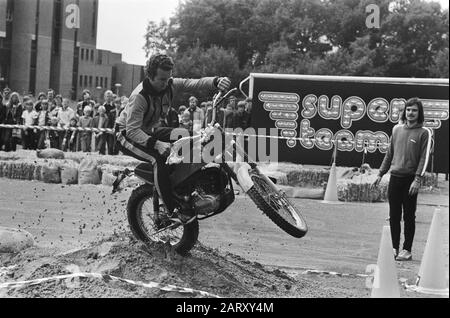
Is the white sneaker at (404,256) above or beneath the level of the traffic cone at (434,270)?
beneath

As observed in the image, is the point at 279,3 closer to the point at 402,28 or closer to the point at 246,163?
the point at 402,28

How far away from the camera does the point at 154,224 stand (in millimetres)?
6715

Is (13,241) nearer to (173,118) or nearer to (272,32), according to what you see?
(173,118)

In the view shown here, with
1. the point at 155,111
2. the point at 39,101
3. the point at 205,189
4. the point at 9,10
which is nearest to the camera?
the point at 205,189

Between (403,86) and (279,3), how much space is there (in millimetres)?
5579

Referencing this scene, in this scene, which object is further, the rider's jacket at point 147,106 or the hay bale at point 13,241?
the hay bale at point 13,241

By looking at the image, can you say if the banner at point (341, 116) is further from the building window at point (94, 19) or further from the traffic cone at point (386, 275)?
the traffic cone at point (386, 275)

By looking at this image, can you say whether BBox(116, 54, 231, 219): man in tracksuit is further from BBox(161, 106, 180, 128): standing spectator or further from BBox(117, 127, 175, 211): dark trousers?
BBox(161, 106, 180, 128): standing spectator

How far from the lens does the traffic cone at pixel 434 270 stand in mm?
6344

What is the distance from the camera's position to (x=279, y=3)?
9.27m

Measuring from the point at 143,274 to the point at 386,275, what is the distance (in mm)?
1930

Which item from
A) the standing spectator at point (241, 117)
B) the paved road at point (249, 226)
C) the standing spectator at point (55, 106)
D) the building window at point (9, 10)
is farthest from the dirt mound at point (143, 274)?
the standing spectator at point (55, 106)

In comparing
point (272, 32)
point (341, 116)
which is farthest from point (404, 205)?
point (341, 116)
